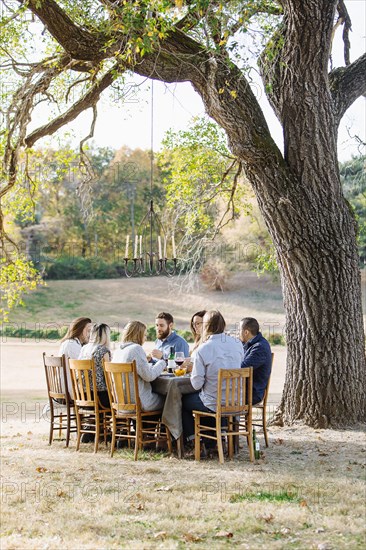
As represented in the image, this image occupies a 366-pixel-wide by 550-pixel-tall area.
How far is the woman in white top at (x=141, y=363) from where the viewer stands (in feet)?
23.5

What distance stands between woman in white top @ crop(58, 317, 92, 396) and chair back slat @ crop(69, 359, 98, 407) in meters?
0.33

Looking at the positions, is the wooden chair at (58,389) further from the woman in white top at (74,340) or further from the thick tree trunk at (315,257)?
the thick tree trunk at (315,257)

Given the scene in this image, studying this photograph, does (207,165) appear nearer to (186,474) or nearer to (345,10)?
(345,10)

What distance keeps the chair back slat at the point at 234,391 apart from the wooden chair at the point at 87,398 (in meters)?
1.47

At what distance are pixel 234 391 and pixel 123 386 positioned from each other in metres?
1.10

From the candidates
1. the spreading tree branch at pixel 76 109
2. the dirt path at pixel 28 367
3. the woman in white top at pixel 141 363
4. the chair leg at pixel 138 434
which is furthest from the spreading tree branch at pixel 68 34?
the dirt path at pixel 28 367

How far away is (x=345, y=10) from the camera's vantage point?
404 inches

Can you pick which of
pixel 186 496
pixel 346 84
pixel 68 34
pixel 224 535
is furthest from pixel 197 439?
pixel 346 84

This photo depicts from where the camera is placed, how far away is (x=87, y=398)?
25.4 feet

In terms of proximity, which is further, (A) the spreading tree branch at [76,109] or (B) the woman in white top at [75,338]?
(A) the spreading tree branch at [76,109]

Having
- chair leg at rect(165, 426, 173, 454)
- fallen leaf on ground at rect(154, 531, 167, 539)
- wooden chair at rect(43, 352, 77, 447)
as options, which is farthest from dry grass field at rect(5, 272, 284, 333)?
fallen leaf on ground at rect(154, 531, 167, 539)

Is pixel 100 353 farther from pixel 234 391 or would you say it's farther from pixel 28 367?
pixel 28 367

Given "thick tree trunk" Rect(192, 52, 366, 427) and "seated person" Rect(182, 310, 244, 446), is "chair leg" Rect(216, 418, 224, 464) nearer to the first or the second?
"seated person" Rect(182, 310, 244, 446)

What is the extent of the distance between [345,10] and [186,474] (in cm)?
689
